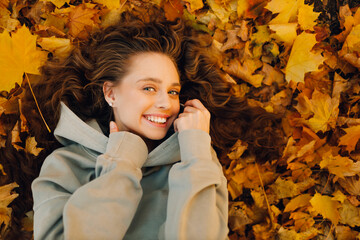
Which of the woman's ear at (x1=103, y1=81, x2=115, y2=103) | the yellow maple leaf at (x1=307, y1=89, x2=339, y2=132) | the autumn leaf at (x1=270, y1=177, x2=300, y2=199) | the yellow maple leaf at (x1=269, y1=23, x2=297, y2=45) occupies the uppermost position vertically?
the yellow maple leaf at (x1=269, y1=23, x2=297, y2=45)

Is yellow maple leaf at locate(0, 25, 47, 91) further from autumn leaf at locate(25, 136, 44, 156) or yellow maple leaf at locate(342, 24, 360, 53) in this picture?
yellow maple leaf at locate(342, 24, 360, 53)

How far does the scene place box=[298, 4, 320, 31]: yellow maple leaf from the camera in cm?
242

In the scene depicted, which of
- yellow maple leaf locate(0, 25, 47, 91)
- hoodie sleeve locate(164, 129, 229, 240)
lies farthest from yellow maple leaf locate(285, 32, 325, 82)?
yellow maple leaf locate(0, 25, 47, 91)

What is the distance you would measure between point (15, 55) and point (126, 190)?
1112 millimetres

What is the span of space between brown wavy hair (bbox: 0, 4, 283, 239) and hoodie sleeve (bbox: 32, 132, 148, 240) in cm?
43

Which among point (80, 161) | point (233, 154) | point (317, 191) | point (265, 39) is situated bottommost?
point (317, 191)

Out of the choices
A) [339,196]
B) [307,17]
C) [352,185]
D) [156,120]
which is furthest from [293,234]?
[307,17]

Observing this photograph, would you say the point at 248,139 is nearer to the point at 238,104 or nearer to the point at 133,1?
the point at 238,104

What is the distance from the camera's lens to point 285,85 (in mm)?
2611

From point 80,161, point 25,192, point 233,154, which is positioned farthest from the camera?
point 233,154

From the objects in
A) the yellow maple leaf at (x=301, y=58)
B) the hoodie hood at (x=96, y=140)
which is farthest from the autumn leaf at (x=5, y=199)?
the yellow maple leaf at (x=301, y=58)

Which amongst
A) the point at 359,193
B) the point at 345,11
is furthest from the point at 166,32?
the point at 359,193

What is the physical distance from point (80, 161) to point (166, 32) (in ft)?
3.47

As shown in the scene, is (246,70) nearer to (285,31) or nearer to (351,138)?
(285,31)
